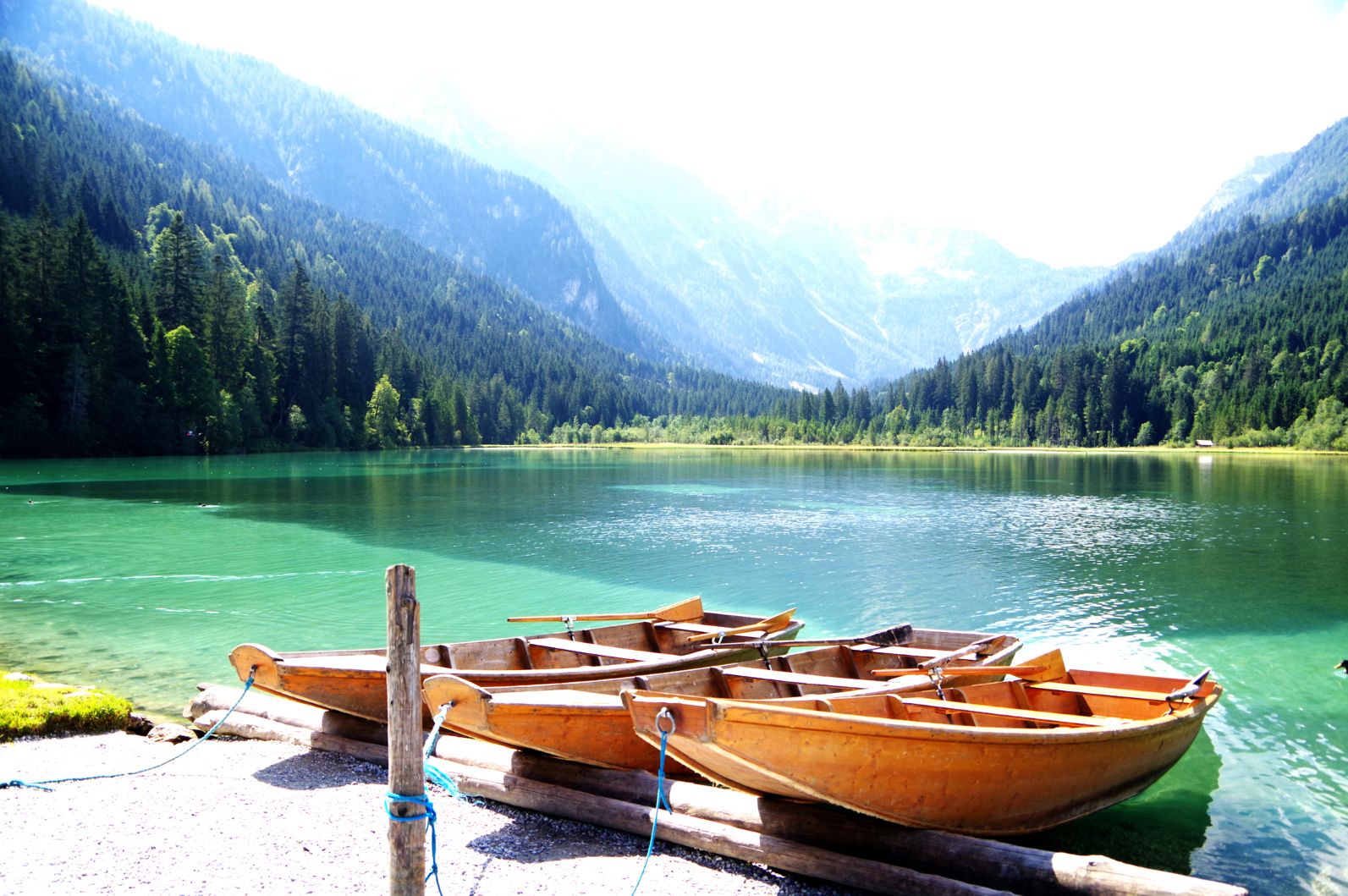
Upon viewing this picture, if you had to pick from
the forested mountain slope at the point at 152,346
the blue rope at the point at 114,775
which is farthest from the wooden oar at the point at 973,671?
the forested mountain slope at the point at 152,346

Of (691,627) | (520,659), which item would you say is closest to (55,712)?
(520,659)

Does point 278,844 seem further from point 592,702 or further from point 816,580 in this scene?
point 816,580

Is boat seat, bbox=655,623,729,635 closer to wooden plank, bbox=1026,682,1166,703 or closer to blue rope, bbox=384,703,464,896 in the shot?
blue rope, bbox=384,703,464,896

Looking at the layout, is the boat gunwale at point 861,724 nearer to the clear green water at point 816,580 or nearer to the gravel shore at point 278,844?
the gravel shore at point 278,844

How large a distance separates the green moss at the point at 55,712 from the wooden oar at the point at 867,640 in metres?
9.12

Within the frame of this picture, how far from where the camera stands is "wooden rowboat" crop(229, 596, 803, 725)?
1158 cm

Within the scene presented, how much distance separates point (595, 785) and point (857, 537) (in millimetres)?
Result: 34886

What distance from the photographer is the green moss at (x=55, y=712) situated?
1227 cm

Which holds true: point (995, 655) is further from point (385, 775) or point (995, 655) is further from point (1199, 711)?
point (385, 775)

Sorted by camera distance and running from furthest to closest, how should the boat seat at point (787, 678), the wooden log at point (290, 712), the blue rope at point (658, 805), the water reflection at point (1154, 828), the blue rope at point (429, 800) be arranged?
the wooden log at point (290, 712) → the boat seat at point (787, 678) → the water reflection at point (1154, 828) → the blue rope at point (658, 805) → the blue rope at point (429, 800)

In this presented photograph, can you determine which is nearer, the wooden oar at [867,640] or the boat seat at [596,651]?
the boat seat at [596,651]

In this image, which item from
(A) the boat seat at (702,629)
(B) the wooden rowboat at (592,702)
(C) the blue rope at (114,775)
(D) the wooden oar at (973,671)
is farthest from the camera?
(A) the boat seat at (702,629)

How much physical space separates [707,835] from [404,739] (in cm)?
377

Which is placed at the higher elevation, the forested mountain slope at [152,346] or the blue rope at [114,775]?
the forested mountain slope at [152,346]
